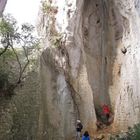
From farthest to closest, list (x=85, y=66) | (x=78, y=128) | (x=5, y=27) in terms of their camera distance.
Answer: (x=85, y=66)
(x=78, y=128)
(x=5, y=27)

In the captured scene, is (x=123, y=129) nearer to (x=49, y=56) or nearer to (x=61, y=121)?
(x=61, y=121)

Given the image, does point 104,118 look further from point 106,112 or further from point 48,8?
point 48,8

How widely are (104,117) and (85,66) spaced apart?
3139 millimetres

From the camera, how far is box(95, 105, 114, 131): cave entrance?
23152 mm

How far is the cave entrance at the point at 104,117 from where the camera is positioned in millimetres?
23152

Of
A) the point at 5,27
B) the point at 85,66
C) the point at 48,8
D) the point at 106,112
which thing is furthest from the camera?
the point at 48,8

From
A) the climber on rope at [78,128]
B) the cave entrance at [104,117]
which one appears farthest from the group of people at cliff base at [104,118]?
the climber on rope at [78,128]

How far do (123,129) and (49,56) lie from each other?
5.65 m

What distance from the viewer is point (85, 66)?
23531mm

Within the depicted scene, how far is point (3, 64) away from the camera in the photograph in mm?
18516

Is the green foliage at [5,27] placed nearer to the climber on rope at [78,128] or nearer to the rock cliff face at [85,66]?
the rock cliff face at [85,66]

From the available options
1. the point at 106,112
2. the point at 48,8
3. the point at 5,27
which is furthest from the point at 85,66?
the point at 5,27

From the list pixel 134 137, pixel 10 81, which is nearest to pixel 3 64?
pixel 10 81

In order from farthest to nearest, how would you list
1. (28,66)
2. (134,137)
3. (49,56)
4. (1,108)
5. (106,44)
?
(106,44)
(49,56)
(28,66)
(1,108)
(134,137)
